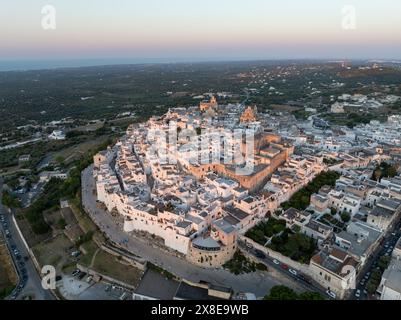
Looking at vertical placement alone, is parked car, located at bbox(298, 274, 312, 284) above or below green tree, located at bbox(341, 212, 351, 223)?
below

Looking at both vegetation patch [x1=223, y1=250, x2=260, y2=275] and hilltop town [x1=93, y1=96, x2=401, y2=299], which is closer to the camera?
vegetation patch [x1=223, y1=250, x2=260, y2=275]

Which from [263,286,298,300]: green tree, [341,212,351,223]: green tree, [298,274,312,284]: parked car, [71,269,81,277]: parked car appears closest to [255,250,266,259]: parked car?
[298,274,312,284]: parked car

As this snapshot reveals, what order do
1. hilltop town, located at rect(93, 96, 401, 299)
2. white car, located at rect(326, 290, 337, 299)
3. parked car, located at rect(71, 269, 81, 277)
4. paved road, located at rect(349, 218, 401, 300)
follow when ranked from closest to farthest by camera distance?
1. white car, located at rect(326, 290, 337, 299)
2. paved road, located at rect(349, 218, 401, 300)
3. hilltop town, located at rect(93, 96, 401, 299)
4. parked car, located at rect(71, 269, 81, 277)

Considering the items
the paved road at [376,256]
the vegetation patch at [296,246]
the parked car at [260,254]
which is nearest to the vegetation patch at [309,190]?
the vegetation patch at [296,246]

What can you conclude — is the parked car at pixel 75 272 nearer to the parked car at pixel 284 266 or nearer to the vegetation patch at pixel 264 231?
the vegetation patch at pixel 264 231

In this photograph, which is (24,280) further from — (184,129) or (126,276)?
(184,129)

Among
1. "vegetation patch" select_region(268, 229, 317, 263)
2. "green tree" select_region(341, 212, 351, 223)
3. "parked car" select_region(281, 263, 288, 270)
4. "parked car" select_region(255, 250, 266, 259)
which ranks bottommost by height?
"parked car" select_region(281, 263, 288, 270)

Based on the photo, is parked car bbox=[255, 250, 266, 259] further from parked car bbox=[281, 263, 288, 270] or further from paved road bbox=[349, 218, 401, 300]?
paved road bbox=[349, 218, 401, 300]
